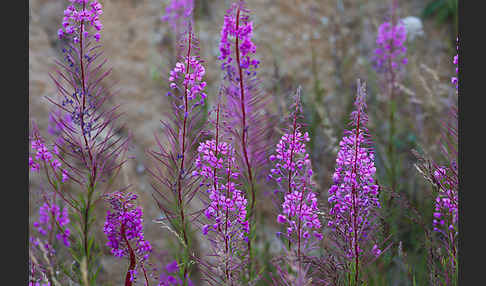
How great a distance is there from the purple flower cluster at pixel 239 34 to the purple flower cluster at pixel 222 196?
41cm

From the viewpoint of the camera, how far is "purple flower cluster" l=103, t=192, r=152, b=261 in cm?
199

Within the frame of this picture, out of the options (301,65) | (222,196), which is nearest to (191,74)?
(222,196)

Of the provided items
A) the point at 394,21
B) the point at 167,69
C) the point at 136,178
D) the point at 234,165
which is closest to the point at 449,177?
the point at 234,165

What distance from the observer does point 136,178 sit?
3660 millimetres

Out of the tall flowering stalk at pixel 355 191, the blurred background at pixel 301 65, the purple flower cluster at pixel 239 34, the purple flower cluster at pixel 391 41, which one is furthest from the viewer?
the blurred background at pixel 301 65

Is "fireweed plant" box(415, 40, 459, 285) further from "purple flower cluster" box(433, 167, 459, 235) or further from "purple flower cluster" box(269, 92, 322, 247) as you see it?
"purple flower cluster" box(269, 92, 322, 247)

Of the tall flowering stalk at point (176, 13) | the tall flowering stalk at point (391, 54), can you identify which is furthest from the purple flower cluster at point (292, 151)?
the tall flowering stalk at point (176, 13)

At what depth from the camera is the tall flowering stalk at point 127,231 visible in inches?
78.3

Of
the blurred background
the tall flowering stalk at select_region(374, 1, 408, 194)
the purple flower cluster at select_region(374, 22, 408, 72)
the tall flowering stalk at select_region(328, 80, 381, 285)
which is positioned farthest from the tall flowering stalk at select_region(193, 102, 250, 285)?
the purple flower cluster at select_region(374, 22, 408, 72)

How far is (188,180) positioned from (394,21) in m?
2.22

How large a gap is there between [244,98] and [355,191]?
705mm

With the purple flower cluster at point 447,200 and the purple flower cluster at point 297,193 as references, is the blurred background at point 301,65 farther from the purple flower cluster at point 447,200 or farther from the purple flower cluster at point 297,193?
the purple flower cluster at point 297,193

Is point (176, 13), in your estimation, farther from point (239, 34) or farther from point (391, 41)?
point (239, 34)

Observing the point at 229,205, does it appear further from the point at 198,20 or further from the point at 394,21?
the point at 198,20
